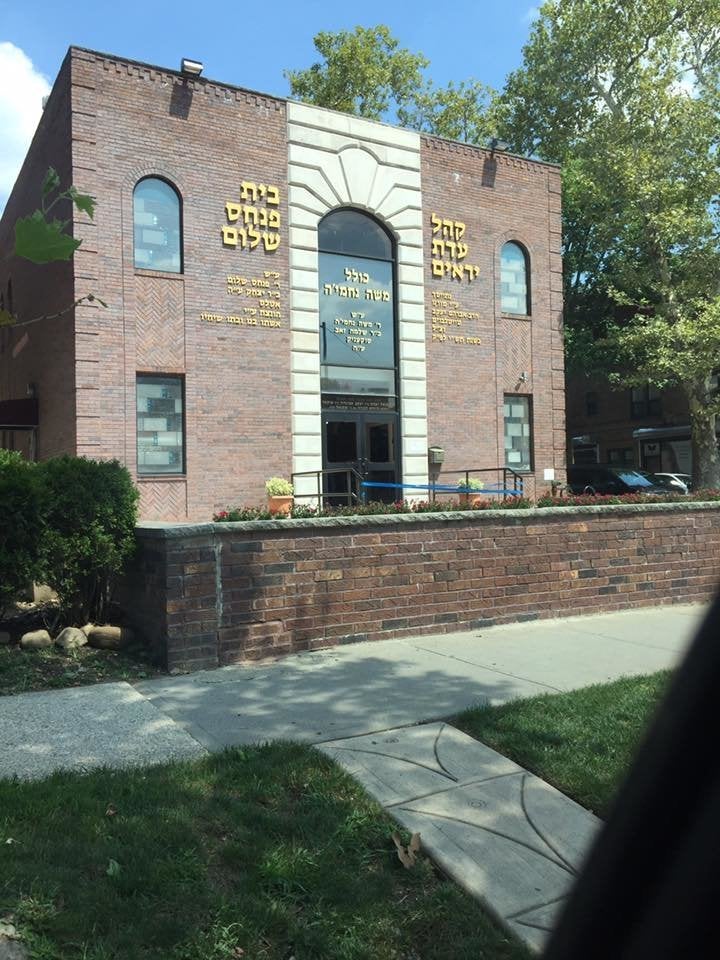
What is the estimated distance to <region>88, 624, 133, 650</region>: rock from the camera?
6758 mm

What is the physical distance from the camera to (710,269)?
23.7 m

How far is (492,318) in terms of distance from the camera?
64.2ft

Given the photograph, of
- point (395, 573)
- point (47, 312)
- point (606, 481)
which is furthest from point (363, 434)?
point (395, 573)

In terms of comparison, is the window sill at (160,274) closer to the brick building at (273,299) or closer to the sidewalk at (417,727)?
the brick building at (273,299)

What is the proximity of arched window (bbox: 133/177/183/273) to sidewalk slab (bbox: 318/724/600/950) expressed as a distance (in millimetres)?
12884

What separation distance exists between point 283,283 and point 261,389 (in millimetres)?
2314

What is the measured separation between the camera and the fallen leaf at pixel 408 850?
3.38 meters

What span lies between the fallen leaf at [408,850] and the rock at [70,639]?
13.2 ft

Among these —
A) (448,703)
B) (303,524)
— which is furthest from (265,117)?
(448,703)

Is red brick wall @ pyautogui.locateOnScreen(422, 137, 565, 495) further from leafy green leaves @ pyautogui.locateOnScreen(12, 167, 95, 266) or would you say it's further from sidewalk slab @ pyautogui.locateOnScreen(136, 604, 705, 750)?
leafy green leaves @ pyautogui.locateOnScreen(12, 167, 95, 266)

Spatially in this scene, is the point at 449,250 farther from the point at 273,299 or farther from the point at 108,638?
the point at 108,638

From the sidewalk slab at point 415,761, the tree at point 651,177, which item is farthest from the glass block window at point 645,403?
the sidewalk slab at point 415,761

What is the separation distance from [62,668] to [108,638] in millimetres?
525

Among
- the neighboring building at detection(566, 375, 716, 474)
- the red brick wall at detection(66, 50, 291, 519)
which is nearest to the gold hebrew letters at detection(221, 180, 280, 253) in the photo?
→ the red brick wall at detection(66, 50, 291, 519)
